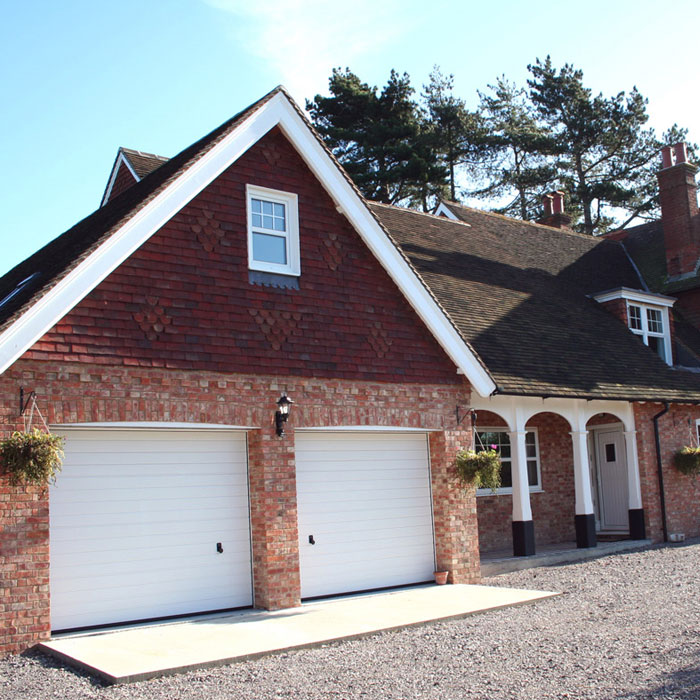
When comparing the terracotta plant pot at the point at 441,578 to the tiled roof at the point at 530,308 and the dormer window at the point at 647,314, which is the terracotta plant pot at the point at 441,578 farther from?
the dormer window at the point at 647,314

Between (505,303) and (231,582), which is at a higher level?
(505,303)

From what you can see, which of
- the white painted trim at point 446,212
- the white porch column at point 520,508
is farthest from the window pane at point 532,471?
the white painted trim at point 446,212

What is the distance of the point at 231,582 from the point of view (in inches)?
431

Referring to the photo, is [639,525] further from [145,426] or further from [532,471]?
[145,426]

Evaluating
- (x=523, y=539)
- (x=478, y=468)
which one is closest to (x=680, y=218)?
(x=523, y=539)

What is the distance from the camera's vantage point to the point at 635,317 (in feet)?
67.6

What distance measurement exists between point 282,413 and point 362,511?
231 cm

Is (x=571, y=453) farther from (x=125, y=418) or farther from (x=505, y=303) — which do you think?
(x=125, y=418)

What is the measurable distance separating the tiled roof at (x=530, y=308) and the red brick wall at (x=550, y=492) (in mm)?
1764

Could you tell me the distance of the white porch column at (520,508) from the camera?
15.0 meters

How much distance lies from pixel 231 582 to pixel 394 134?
26.9 metres

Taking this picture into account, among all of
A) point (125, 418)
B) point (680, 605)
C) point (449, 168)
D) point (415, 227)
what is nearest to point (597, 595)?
point (680, 605)

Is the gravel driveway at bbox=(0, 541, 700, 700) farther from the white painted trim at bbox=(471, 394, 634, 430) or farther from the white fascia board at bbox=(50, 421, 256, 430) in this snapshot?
the white painted trim at bbox=(471, 394, 634, 430)

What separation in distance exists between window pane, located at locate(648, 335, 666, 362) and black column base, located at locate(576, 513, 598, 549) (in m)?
6.00
